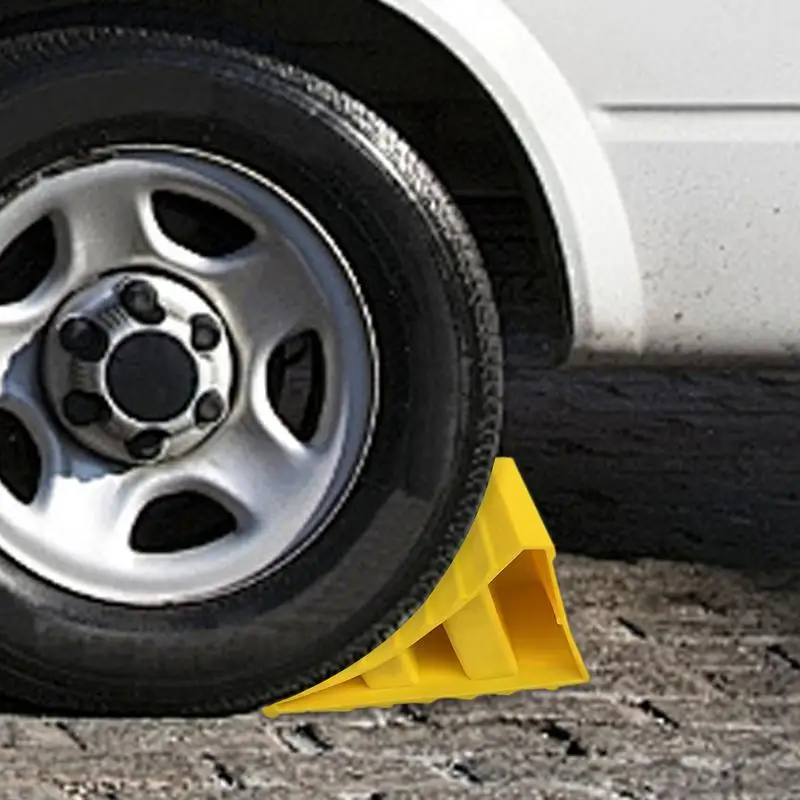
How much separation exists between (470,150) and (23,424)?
33.9 inches

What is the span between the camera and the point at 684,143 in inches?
94.8

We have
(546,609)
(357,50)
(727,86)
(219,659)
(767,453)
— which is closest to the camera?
(727,86)

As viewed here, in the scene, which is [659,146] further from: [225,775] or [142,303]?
[225,775]

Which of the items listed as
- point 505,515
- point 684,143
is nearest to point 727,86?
point 684,143

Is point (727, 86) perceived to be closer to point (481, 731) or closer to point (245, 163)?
point (245, 163)

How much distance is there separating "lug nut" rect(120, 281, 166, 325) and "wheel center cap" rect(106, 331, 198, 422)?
22 millimetres

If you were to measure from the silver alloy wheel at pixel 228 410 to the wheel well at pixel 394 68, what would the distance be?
0.71 ft

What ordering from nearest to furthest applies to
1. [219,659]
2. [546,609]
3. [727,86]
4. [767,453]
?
[727,86] < [219,659] < [546,609] < [767,453]

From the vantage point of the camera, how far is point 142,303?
2.49 metres

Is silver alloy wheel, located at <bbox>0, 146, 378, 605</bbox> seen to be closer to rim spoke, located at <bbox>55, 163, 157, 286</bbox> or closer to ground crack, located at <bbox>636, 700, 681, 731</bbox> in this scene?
rim spoke, located at <bbox>55, 163, 157, 286</bbox>

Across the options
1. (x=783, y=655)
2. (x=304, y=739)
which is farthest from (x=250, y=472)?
(x=783, y=655)

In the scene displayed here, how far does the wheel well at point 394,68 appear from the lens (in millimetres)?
2467

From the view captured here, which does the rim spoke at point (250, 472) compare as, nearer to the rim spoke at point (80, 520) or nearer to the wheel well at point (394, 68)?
the rim spoke at point (80, 520)

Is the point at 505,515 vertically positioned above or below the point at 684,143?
below
